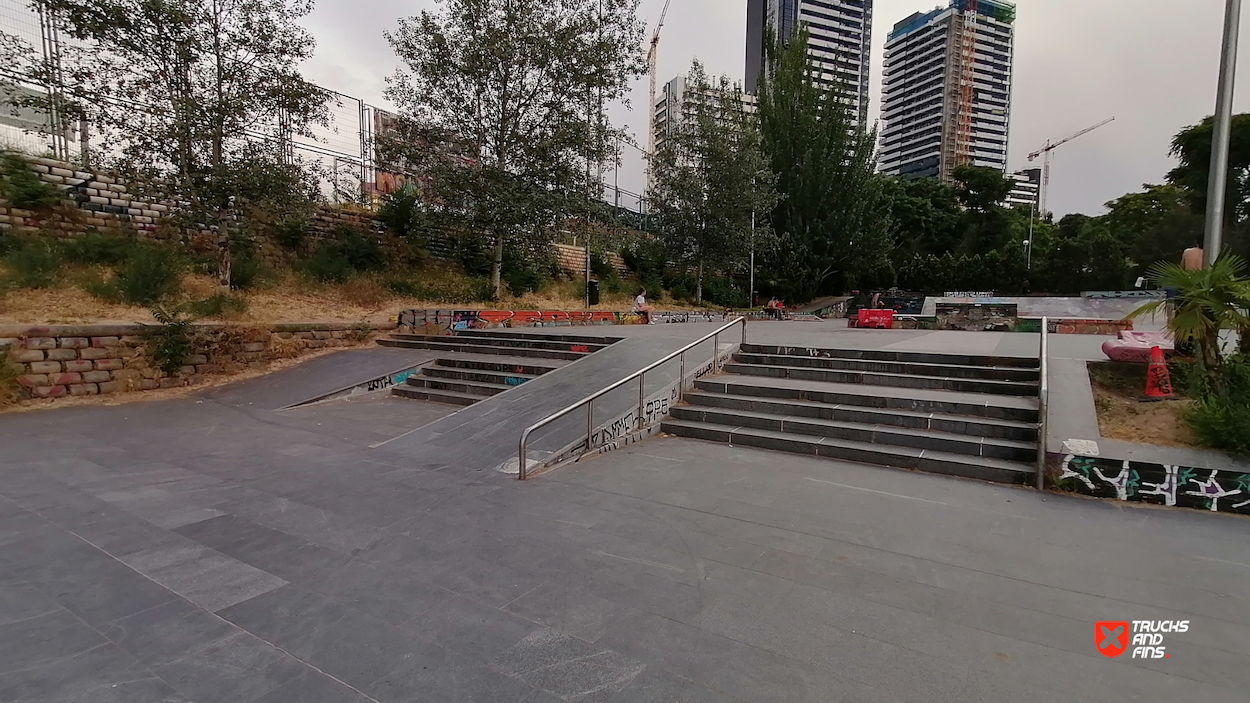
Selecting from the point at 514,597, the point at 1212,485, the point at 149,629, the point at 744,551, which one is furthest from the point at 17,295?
the point at 1212,485

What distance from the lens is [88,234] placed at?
11633mm

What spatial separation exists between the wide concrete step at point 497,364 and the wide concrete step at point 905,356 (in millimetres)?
3751

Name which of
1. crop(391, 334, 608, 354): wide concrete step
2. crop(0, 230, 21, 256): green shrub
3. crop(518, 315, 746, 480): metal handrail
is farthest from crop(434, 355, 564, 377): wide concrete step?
crop(0, 230, 21, 256): green shrub

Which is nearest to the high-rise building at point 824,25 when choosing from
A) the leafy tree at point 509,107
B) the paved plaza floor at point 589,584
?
the leafy tree at point 509,107

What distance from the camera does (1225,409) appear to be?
491 cm

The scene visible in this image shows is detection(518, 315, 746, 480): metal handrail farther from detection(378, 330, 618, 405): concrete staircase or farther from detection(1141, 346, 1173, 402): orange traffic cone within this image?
detection(1141, 346, 1173, 402): orange traffic cone

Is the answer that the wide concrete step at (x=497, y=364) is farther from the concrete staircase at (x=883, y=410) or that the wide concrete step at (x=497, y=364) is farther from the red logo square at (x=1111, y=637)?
the red logo square at (x=1111, y=637)

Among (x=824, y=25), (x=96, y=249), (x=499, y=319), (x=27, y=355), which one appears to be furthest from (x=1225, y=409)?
(x=824, y=25)

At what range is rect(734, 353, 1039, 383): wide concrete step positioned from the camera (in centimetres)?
693

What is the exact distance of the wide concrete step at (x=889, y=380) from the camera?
669cm

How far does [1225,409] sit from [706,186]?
20.2 m

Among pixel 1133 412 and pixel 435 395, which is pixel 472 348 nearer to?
pixel 435 395

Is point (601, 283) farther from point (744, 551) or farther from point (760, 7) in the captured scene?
point (760, 7)

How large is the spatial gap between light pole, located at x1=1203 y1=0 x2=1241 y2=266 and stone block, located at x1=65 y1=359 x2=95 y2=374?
15.0m
